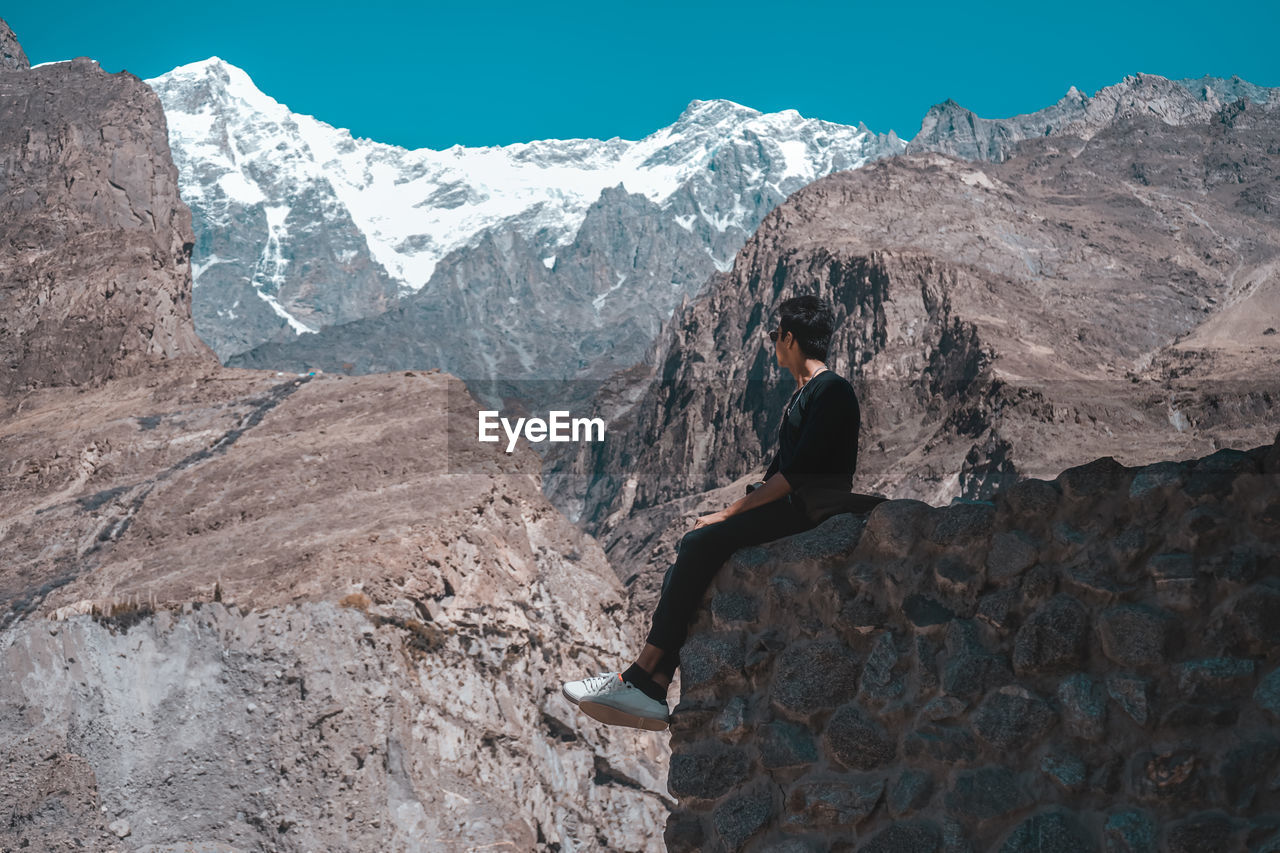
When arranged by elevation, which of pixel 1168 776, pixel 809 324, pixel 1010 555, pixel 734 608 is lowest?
pixel 1168 776

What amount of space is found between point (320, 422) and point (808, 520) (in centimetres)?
2281

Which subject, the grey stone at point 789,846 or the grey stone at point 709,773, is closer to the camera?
the grey stone at point 789,846

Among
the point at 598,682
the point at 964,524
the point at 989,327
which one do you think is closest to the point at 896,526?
the point at 964,524

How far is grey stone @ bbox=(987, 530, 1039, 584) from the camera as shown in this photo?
14.4 ft

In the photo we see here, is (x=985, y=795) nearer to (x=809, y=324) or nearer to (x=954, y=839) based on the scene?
(x=954, y=839)

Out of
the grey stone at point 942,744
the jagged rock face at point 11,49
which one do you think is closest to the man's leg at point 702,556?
the grey stone at point 942,744

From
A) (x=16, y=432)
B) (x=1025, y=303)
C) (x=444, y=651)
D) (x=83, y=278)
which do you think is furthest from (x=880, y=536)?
(x=1025, y=303)

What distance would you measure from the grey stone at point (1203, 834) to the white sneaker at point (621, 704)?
7.06 feet

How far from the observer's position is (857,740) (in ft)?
15.4

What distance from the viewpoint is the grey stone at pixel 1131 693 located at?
3.94 meters

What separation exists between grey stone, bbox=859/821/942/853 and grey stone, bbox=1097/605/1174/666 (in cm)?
88

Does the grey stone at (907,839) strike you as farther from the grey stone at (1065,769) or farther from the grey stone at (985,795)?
the grey stone at (1065,769)

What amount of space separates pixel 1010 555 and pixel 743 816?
1516 millimetres

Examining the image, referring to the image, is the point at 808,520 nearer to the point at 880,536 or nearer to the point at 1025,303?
the point at 880,536
